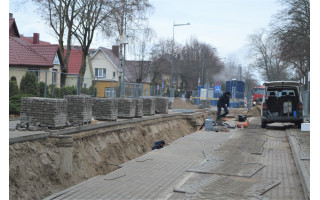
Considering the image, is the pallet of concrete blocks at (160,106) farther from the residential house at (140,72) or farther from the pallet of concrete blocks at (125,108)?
the pallet of concrete blocks at (125,108)

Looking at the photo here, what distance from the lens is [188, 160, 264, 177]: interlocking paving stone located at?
8041 millimetres

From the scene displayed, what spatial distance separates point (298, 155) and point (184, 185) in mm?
3986

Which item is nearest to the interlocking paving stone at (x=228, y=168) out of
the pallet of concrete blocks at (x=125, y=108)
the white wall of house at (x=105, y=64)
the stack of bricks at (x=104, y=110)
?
the stack of bricks at (x=104, y=110)

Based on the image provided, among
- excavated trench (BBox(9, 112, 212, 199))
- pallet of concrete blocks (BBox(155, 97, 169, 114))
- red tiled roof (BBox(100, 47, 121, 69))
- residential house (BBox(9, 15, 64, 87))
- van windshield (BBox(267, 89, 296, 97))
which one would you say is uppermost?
red tiled roof (BBox(100, 47, 121, 69))

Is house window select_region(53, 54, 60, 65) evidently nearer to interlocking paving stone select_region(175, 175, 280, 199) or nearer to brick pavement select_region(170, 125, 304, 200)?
brick pavement select_region(170, 125, 304, 200)

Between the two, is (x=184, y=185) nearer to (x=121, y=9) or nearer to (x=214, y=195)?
(x=214, y=195)

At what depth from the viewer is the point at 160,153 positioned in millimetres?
10758

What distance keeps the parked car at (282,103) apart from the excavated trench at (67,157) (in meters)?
6.27

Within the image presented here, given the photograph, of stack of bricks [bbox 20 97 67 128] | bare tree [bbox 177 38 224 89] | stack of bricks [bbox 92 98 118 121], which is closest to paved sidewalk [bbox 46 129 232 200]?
stack of bricks [bbox 20 97 67 128]

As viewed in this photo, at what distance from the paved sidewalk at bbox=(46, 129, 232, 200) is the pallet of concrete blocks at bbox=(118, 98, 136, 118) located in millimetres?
5581

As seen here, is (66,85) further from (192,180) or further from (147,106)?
(192,180)

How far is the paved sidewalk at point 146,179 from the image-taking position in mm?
6543

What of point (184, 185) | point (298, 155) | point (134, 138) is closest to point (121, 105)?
point (134, 138)

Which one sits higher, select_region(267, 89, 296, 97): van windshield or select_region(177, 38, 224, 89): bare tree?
select_region(177, 38, 224, 89): bare tree
